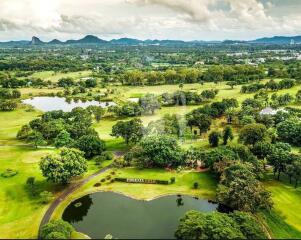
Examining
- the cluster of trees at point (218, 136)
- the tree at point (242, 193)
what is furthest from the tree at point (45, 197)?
the cluster of trees at point (218, 136)

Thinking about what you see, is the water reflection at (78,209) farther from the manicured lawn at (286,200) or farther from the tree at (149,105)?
the tree at (149,105)

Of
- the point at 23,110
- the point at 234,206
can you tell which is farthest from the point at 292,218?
the point at 23,110

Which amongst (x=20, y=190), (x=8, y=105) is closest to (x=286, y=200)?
(x=20, y=190)

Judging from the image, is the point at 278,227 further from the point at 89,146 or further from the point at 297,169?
the point at 89,146

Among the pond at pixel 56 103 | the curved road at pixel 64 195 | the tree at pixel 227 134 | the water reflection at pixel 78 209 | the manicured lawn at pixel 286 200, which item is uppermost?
the tree at pixel 227 134

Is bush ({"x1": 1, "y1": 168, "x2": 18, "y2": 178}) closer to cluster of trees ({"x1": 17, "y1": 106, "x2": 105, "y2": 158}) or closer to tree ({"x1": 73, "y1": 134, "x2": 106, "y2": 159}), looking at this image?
cluster of trees ({"x1": 17, "y1": 106, "x2": 105, "y2": 158})

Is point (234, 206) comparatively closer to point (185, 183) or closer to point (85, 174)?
point (185, 183)
